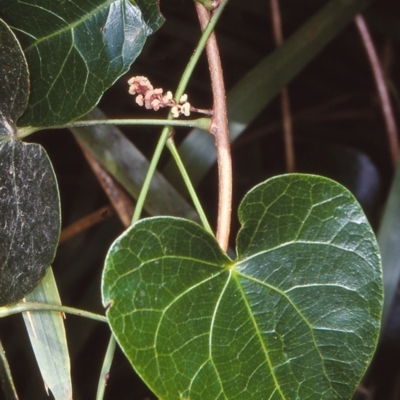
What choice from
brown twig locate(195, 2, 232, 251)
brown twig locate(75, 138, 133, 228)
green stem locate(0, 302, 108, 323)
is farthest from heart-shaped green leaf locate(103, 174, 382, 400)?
brown twig locate(75, 138, 133, 228)

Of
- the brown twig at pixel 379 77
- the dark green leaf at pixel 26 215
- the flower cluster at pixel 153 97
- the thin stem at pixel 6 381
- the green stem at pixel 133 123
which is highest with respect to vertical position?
the brown twig at pixel 379 77

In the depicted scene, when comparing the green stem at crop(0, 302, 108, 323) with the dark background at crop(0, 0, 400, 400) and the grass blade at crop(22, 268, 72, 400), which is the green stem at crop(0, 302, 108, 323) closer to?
the grass blade at crop(22, 268, 72, 400)

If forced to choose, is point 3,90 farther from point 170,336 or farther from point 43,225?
point 170,336

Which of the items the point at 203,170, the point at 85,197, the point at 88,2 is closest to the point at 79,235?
the point at 85,197

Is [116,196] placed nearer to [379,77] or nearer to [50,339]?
[50,339]

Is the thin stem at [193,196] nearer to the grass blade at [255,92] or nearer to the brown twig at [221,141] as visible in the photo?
the brown twig at [221,141]

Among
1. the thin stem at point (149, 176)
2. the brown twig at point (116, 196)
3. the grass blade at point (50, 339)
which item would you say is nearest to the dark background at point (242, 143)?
the brown twig at point (116, 196)
